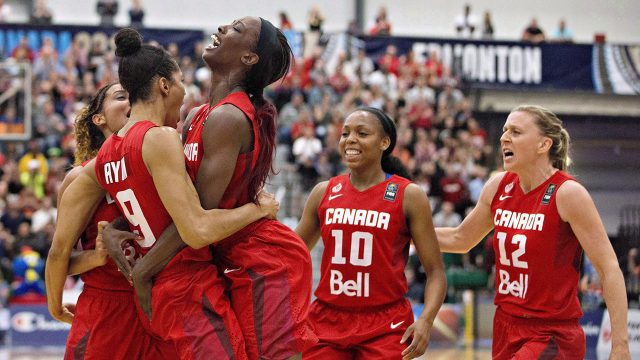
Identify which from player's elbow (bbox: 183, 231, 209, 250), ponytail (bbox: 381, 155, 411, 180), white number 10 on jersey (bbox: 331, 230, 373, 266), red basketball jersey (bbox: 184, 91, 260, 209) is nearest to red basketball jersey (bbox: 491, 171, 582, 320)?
white number 10 on jersey (bbox: 331, 230, 373, 266)

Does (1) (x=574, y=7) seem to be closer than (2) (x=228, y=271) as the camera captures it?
No

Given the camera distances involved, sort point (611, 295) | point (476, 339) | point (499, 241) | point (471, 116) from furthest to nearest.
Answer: point (471, 116) < point (476, 339) < point (499, 241) < point (611, 295)

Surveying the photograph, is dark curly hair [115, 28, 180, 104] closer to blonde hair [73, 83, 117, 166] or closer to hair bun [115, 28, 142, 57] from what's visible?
hair bun [115, 28, 142, 57]

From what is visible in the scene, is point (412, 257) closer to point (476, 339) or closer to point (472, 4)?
point (476, 339)

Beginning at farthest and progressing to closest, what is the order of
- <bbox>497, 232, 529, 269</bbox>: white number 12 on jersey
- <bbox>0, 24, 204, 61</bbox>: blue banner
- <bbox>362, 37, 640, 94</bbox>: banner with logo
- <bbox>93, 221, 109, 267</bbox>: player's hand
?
<bbox>362, 37, 640, 94</bbox>: banner with logo, <bbox>0, 24, 204, 61</bbox>: blue banner, <bbox>497, 232, 529, 269</bbox>: white number 12 on jersey, <bbox>93, 221, 109, 267</bbox>: player's hand

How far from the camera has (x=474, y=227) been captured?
18.4 feet

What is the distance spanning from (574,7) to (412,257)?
13.9 meters

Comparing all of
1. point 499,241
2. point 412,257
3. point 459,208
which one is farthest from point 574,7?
point 499,241

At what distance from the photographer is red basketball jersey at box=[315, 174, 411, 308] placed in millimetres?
5293

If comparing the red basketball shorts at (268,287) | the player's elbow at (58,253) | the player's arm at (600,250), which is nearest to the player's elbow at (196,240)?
the red basketball shorts at (268,287)

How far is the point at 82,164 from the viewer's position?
483 cm

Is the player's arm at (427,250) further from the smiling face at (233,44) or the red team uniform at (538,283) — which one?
the smiling face at (233,44)

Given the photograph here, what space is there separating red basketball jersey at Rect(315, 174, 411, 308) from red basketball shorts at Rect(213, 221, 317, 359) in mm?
955

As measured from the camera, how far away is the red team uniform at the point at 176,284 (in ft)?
13.5
